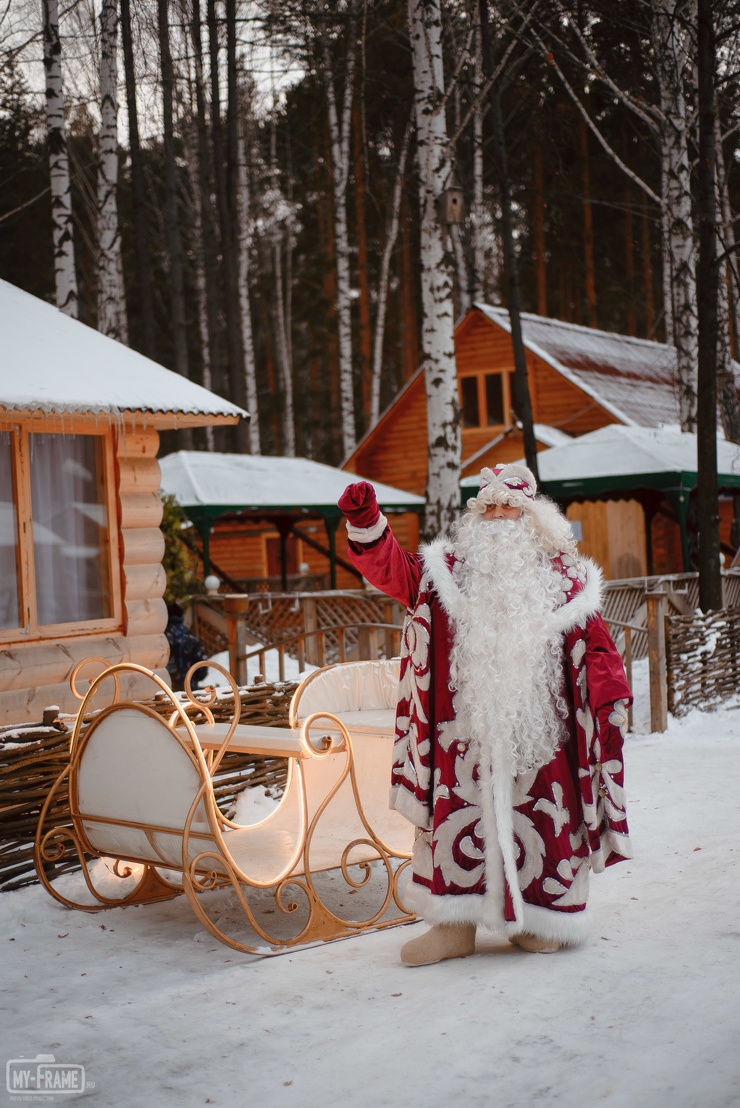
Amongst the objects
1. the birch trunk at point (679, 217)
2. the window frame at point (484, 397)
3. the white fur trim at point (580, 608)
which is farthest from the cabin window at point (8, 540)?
the window frame at point (484, 397)

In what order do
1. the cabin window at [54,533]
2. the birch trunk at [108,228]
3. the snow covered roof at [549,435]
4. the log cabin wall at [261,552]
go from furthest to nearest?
the log cabin wall at [261,552]
the snow covered roof at [549,435]
the birch trunk at [108,228]
the cabin window at [54,533]

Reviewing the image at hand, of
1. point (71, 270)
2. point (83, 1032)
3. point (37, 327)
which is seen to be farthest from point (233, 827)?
point (71, 270)

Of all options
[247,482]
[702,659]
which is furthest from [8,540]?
[247,482]

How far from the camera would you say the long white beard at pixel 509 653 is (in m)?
3.47

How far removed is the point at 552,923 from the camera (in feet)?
11.3

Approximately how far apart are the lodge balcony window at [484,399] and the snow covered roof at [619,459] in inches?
179

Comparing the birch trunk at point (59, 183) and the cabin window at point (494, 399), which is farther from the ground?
the birch trunk at point (59, 183)

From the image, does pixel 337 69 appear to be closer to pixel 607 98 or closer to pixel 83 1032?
pixel 607 98

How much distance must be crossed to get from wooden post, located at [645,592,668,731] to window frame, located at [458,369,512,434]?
466 inches

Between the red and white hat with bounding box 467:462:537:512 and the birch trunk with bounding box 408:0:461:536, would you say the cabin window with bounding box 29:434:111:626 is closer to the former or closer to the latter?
the birch trunk with bounding box 408:0:461:536

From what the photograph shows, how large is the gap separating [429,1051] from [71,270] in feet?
36.3

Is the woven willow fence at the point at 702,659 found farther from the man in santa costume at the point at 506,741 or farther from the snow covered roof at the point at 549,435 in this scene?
the snow covered roof at the point at 549,435

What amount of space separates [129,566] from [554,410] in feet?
42.9

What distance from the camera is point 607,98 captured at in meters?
22.4
